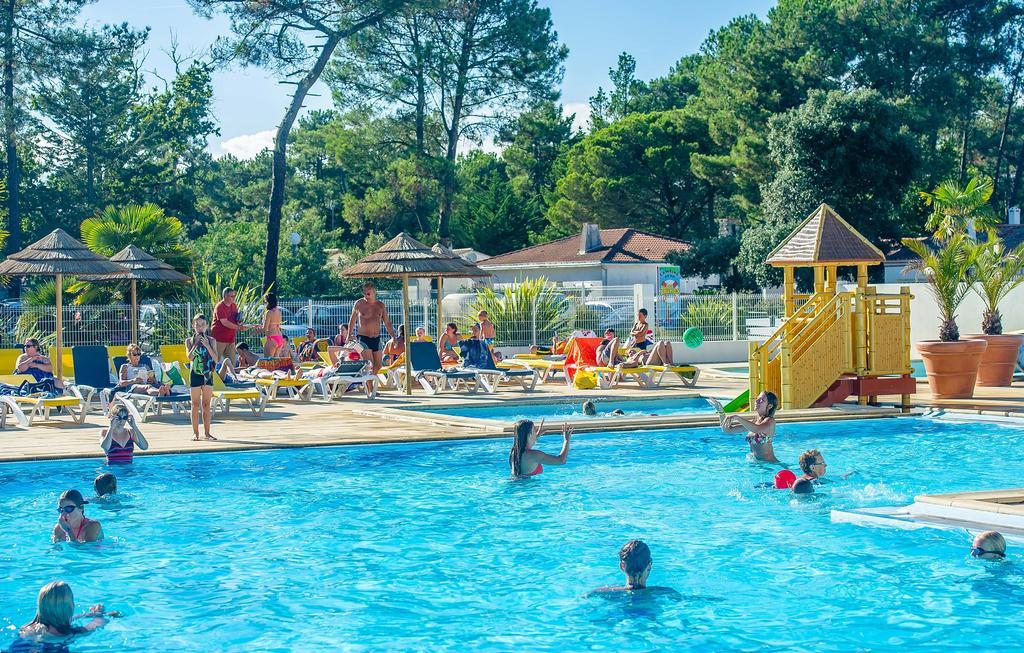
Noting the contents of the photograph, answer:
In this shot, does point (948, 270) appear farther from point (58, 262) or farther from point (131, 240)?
point (131, 240)

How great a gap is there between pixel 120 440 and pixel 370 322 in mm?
6666

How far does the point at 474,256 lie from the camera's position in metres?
49.7

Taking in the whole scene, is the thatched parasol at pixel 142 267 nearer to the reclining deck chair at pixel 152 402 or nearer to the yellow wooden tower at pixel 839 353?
the reclining deck chair at pixel 152 402

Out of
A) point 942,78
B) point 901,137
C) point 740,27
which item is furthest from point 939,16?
point 901,137

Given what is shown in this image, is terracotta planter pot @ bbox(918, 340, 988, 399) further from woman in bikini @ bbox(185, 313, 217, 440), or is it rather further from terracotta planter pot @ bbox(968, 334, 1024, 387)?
woman in bikini @ bbox(185, 313, 217, 440)

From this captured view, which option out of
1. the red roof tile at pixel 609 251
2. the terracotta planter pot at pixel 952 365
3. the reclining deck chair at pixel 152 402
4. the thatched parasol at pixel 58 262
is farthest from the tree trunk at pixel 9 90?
the terracotta planter pot at pixel 952 365

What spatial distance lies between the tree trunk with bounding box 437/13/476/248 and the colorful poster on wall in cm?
952

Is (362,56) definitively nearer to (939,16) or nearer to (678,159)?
(678,159)

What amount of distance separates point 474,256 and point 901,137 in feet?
65.4

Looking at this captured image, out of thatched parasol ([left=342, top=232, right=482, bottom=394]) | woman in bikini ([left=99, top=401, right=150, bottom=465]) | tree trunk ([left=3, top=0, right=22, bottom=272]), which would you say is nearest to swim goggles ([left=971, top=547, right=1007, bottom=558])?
woman in bikini ([left=99, top=401, right=150, bottom=465])

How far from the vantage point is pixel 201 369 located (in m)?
12.0

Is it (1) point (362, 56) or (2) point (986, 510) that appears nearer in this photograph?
(2) point (986, 510)

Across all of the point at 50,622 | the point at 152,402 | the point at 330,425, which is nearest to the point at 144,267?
the point at 152,402

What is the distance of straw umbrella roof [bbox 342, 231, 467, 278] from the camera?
640 inches
